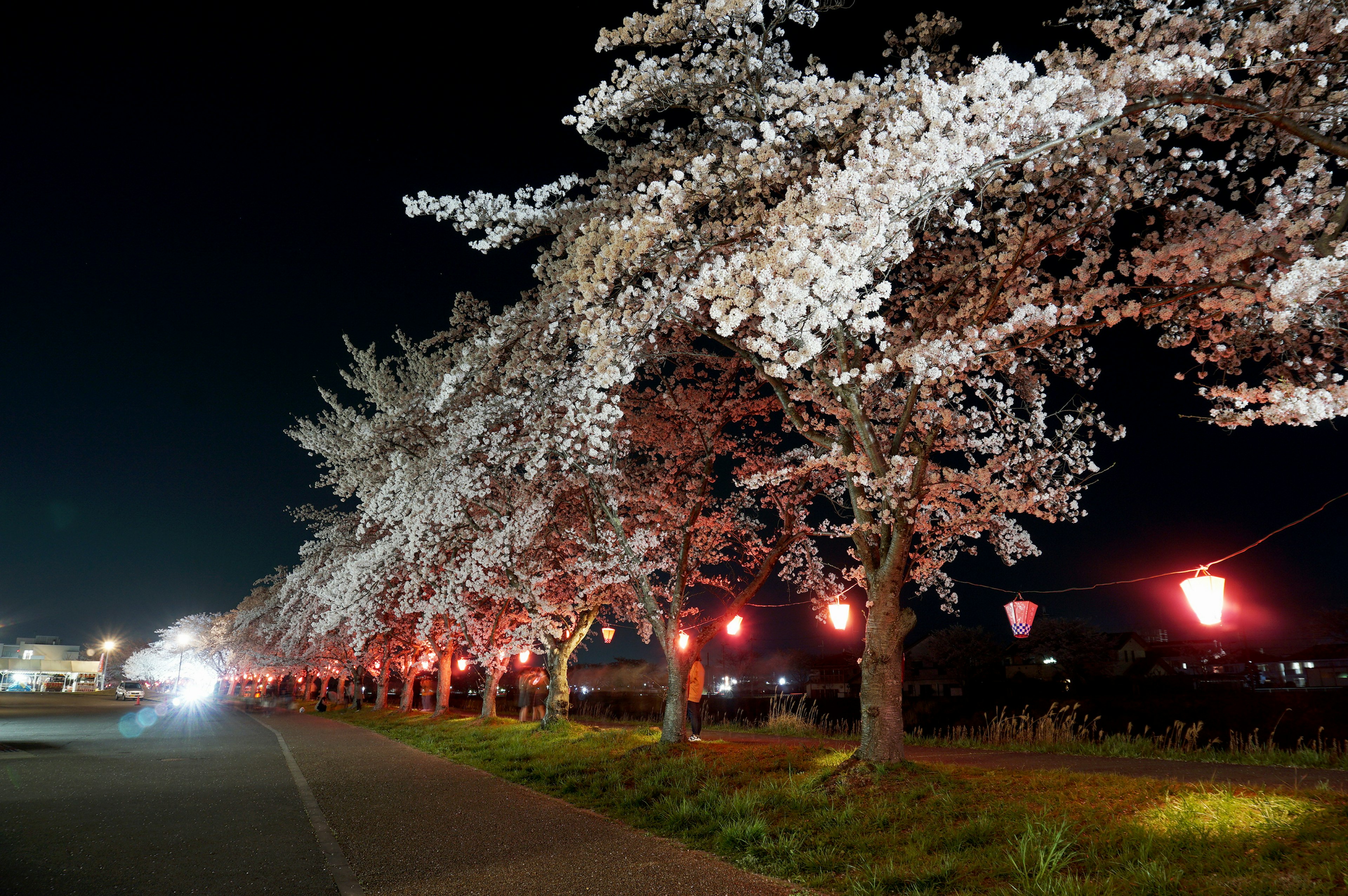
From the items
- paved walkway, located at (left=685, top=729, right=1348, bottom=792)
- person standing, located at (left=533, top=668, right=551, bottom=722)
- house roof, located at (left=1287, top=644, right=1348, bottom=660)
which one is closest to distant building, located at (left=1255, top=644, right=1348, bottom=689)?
house roof, located at (left=1287, top=644, right=1348, bottom=660)

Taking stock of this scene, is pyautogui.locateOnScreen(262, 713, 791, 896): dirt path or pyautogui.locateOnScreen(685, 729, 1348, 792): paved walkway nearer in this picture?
pyautogui.locateOnScreen(262, 713, 791, 896): dirt path

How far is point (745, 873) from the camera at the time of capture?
239 inches

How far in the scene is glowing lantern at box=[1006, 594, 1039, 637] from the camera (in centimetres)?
1461

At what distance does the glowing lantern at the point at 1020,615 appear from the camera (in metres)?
14.6

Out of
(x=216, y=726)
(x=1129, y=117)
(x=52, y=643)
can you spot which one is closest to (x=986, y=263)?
(x=1129, y=117)

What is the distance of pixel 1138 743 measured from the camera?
42.6 ft

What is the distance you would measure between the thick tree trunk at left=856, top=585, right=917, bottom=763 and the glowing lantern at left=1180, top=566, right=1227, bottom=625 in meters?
3.89

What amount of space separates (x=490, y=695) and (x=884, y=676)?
18641 mm

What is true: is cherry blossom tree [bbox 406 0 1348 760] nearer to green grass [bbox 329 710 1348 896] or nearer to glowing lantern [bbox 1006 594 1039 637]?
green grass [bbox 329 710 1348 896]

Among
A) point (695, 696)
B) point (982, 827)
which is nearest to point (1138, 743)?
point (695, 696)

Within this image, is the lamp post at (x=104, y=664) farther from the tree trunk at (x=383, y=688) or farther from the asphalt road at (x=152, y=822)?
the asphalt road at (x=152, y=822)

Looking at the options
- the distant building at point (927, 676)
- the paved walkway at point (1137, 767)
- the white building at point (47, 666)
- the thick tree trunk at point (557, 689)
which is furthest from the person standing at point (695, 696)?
the white building at point (47, 666)

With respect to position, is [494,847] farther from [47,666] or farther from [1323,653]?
[47,666]

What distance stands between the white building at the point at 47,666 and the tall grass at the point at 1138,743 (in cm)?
13077
